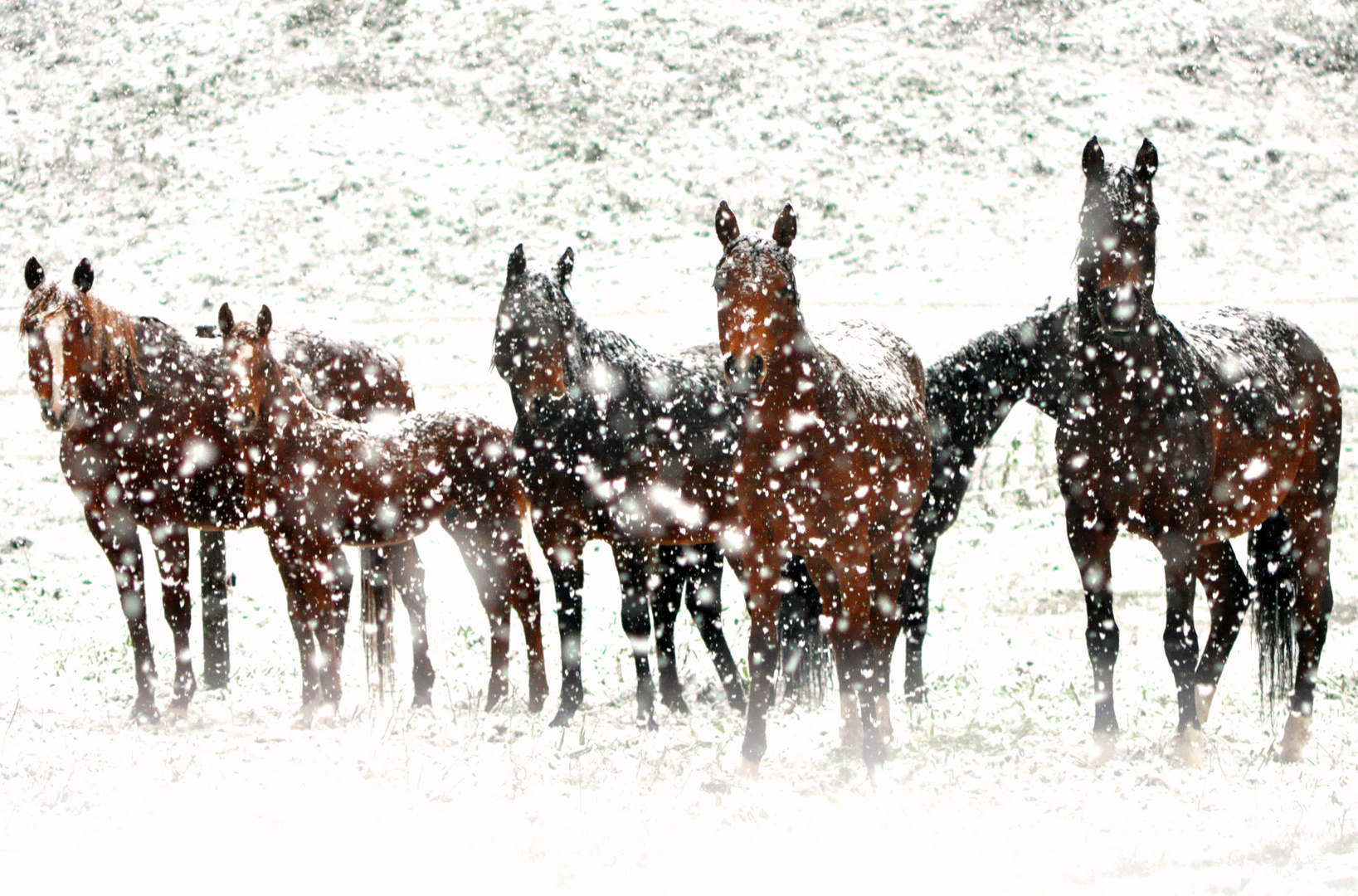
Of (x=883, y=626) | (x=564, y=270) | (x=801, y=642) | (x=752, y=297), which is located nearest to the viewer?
(x=752, y=297)

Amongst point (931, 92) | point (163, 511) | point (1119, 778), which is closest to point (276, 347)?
point (163, 511)

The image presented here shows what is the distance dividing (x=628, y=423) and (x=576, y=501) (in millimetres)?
470

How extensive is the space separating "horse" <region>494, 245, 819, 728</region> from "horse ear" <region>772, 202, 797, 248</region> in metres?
1.29

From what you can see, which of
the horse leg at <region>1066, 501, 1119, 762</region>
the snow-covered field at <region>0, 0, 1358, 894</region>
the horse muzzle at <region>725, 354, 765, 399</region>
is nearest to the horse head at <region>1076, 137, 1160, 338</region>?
the horse leg at <region>1066, 501, 1119, 762</region>

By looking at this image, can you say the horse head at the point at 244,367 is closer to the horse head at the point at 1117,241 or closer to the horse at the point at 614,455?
the horse at the point at 614,455

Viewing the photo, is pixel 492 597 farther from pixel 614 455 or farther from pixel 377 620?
pixel 614 455

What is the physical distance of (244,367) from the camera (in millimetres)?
5820

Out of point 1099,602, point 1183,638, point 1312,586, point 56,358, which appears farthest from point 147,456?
point 1312,586

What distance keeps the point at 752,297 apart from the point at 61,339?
11.1 feet

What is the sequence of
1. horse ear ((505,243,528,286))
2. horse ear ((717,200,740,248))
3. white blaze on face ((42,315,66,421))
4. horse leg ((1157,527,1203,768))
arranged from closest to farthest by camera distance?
horse ear ((717,200,740,248))
horse leg ((1157,527,1203,768))
white blaze on face ((42,315,66,421))
horse ear ((505,243,528,286))

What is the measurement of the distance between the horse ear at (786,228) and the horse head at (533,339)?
1.17 m

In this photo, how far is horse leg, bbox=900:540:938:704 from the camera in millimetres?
6812

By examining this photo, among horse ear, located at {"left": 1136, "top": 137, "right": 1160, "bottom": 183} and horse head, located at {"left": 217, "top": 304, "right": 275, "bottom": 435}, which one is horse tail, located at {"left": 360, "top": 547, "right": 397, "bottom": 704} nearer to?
horse head, located at {"left": 217, "top": 304, "right": 275, "bottom": 435}

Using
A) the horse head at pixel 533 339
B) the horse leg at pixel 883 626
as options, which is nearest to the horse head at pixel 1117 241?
the horse leg at pixel 883 626
